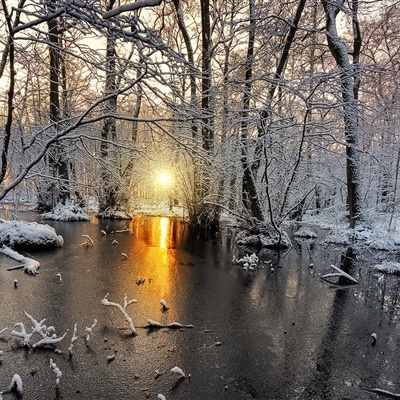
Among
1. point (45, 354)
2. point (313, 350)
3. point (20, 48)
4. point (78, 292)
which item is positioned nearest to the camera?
point (20, 48)

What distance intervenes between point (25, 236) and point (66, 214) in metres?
7.52

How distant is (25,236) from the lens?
31.7 feet

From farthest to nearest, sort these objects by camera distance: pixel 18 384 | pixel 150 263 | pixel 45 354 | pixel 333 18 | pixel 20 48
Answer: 1. pixel 333 18
2. pixel 150 263
3. pixel 45 354
4. pixel 20 48
5. pixel 18 384

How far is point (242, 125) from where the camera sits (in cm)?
1211

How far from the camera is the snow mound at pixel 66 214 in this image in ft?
55.2

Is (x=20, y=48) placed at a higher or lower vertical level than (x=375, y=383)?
higher

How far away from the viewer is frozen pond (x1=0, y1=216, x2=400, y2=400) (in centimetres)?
350

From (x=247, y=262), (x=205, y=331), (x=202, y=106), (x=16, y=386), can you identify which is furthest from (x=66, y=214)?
(x=16, y=386)

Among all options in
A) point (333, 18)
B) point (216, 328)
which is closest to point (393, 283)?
point (216, 328)

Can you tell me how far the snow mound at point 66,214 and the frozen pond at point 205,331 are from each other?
26.3 ft

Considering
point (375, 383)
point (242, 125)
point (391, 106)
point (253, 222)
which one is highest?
point (391, 106)

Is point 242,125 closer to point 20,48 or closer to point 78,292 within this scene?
point 78,292

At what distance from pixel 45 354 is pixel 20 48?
3.61 metres

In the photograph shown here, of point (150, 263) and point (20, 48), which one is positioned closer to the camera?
point (20, 48)
